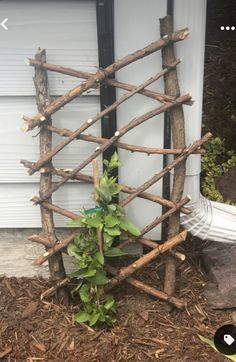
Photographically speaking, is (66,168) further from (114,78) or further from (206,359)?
(206,359)

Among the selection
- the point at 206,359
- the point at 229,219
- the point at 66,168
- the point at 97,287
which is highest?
the point at 66,168

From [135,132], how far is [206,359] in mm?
1078

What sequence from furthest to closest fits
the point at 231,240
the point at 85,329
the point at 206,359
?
the point at 231,240 < the point at 85,329 < the point at 206,359

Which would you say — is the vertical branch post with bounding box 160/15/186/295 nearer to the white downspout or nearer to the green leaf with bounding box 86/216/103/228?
the white downspout

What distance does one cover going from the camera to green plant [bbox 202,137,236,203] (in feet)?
9.12

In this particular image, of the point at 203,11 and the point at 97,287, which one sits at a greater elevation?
the point at 203,11

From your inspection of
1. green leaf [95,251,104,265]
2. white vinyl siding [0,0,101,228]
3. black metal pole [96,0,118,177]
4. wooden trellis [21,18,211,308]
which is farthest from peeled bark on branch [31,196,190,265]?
black metal pole [96,0,118,177]

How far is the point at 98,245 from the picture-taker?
1934mm

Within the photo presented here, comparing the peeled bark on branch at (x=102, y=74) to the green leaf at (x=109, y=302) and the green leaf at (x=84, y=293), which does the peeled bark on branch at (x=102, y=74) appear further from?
the green leaf at (x=109, y=302)

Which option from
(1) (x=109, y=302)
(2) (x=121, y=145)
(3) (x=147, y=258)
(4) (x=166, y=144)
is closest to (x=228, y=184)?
(4) (x=166, y=144)

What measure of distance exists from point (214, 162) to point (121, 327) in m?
1.33

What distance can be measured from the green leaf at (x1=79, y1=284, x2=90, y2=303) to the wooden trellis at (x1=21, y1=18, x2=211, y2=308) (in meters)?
0.15

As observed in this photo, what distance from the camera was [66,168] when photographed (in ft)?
7.18

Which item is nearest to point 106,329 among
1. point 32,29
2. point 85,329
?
point 85,329
